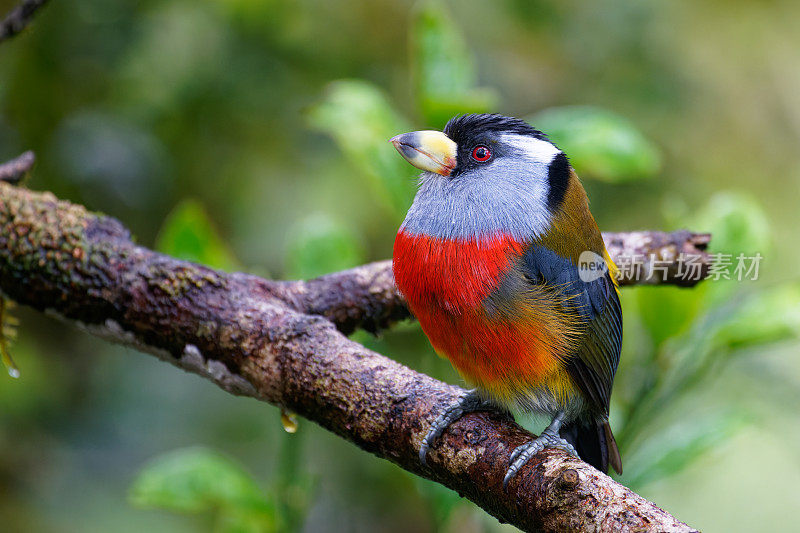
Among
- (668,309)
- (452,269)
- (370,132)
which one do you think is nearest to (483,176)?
(452,269)

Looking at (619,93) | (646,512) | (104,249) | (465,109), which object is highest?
(619,93)

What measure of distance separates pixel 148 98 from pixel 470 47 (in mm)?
1450

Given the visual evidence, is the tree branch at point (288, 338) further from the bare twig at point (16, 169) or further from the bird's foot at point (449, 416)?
the bare twig at point (16, 169)

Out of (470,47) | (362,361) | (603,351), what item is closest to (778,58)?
(470,47)

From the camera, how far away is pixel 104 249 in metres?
1.93

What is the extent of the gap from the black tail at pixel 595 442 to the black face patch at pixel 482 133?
2.07 feet

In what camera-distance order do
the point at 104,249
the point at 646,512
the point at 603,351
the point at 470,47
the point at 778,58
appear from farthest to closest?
1. the point at 778,58
2. the point at 470,47
3. the point at 104,249
4. the point at 603,351
5. the point at 646,512

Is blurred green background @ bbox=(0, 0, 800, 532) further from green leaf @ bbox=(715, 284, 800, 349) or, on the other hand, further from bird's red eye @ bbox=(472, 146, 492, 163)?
bird's red eye @ bbox=(472, 146, 492, 163)

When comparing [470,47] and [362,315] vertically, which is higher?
[470,47]

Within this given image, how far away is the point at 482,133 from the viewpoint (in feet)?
6.15

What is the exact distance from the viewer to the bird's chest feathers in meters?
1.65

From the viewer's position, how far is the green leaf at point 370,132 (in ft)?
6.98

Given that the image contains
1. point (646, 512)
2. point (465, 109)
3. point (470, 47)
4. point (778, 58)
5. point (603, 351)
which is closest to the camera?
point (646, 512)

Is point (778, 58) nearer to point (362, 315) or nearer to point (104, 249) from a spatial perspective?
point (362, 315)
